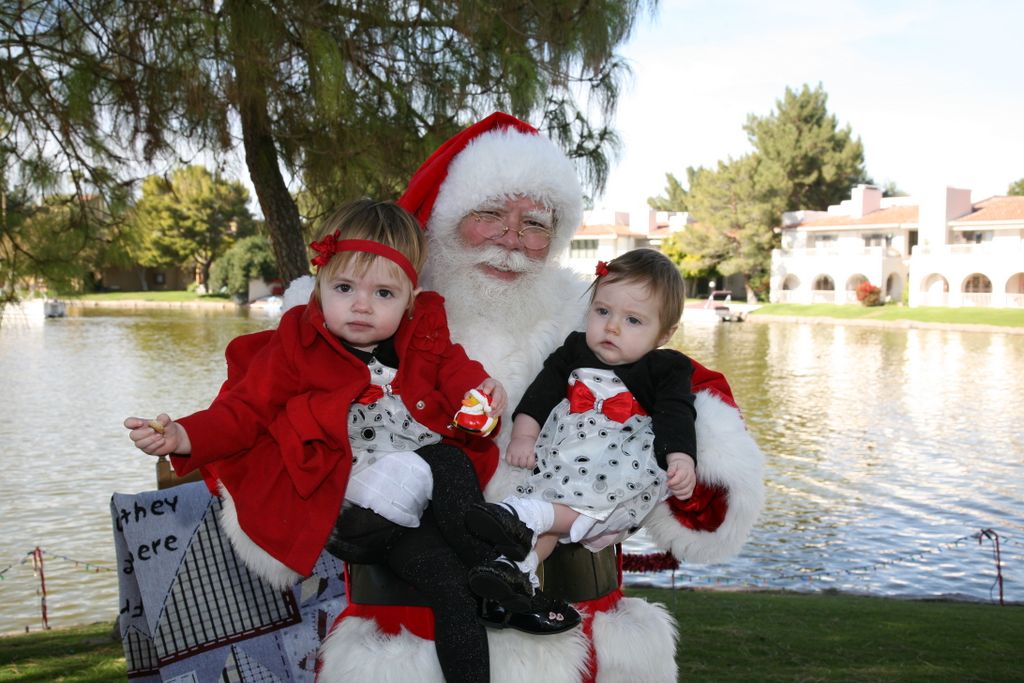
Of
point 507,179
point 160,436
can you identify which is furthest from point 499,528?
point 507,179

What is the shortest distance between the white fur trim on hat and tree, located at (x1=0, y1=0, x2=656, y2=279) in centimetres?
169

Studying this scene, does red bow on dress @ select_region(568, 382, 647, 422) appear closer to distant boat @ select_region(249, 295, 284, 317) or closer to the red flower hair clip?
the red flower hair clip

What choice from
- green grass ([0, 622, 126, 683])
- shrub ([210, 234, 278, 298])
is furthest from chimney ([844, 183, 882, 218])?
green grass ([0, 622, 126, 683])

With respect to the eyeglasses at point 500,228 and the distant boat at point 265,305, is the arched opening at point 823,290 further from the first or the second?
the eyeglasses at point 500,228

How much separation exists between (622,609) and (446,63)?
346 centimetres

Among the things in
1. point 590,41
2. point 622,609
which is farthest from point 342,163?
point 622,609

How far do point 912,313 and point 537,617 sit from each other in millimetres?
36066

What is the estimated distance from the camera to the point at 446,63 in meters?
4.83

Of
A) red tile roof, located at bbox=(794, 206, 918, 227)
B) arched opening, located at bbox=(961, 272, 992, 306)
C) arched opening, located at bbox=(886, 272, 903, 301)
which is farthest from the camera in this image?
red tile roof, located at bbox=(794, 206, 918, 227)

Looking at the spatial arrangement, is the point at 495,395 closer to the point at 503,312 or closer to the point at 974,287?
the point at 503,312

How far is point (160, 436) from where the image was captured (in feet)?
6.04

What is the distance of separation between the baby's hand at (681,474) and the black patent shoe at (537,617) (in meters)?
0.40

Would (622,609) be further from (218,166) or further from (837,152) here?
(837,152)

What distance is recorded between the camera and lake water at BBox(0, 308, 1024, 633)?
7.43 m
